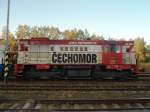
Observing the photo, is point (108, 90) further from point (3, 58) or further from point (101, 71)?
point (3, 58)

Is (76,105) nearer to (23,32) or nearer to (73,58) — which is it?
(73,58)

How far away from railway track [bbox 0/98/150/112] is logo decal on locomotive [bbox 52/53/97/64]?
34.9 ft

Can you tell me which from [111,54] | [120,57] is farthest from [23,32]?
[120,57]

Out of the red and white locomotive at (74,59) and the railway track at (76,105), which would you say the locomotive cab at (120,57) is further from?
the railway track at (76,105)

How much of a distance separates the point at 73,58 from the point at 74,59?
11 cm

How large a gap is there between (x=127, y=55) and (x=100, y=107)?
1239 centimetres

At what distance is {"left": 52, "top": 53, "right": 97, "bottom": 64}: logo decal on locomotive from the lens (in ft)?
71.7

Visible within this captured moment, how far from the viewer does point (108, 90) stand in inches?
590

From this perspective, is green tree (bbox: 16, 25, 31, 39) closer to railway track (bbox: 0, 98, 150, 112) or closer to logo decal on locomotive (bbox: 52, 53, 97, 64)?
logo decal on locomotive (bbox: 52, 53, 97, 64)

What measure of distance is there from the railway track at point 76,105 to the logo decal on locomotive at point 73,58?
34.9 feet

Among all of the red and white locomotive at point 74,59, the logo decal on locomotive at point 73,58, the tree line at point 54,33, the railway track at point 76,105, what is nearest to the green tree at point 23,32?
the tree line at point 54,33

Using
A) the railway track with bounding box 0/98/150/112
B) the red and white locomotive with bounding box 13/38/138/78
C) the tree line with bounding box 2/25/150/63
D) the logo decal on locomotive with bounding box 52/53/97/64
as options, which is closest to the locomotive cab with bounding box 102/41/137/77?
the red and white locomotive with bounding box 13/38/138/78

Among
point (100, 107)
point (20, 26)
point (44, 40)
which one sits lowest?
point (100, 107)

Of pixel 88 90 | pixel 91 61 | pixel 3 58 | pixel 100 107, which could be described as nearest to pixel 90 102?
pixel 100 107
